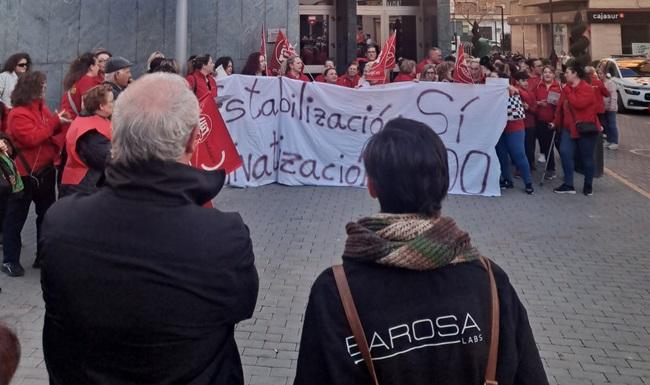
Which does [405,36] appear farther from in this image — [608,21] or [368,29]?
[608,21]

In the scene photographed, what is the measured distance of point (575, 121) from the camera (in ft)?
31.6

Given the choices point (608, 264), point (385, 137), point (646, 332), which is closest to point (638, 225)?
point (608, 264)

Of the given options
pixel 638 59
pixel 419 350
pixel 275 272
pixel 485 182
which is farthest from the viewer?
pixel 638 59

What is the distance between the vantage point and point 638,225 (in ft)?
26.9

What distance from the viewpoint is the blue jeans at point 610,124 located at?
14.0 m

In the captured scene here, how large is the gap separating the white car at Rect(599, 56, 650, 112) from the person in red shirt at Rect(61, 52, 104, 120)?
17.0 m

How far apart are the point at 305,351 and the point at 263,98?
833cm

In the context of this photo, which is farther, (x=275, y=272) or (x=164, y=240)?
(x=275, y=272)

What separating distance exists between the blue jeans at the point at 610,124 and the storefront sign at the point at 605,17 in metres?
29.1

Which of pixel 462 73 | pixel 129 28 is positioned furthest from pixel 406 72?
pixel 129 28

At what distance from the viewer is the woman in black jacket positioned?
192cm

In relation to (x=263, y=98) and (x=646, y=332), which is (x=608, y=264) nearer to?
(x=646, y=332)

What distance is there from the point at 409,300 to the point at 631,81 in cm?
2200

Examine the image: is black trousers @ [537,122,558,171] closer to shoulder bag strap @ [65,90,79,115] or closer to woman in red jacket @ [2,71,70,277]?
shoulder bag strap @ [65,90,79,115]
